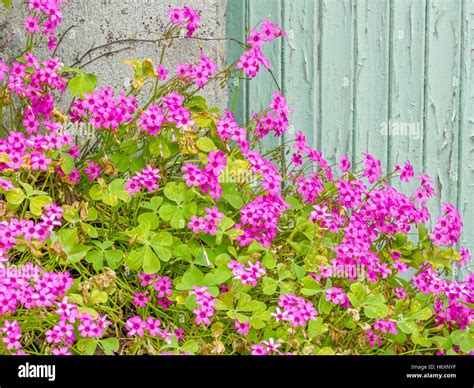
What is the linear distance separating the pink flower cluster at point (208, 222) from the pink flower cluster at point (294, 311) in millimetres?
310

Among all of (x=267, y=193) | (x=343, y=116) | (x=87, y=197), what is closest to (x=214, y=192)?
(x=267, y=193)

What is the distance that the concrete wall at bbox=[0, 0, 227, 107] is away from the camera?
10.6ft

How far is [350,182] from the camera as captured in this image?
296 centimetres

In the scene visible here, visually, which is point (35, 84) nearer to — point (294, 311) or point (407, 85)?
point (294, 311)

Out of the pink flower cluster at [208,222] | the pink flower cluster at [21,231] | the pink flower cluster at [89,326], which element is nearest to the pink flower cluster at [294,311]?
the pink flower cluster at [208,222]

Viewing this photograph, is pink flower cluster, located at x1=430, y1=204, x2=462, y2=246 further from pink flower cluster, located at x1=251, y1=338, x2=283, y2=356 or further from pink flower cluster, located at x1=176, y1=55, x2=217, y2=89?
pink flower cluster, located at x1=176, y1=55, x2=217, y2=89

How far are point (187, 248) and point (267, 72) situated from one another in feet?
3.96

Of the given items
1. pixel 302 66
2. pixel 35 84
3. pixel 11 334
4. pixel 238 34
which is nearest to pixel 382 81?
pixel 302 66

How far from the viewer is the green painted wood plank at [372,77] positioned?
11.7 feet

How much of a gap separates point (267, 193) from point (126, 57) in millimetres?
942

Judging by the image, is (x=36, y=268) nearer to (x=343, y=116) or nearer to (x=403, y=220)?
(x=403, y=220)

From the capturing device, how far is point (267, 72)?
11.4 feet

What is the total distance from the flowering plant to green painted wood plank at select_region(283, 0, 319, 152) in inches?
20.4

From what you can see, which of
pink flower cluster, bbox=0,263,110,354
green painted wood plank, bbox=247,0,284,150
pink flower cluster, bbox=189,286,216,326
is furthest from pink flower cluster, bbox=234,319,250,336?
green painted wood plank, bbox=247,0,284,150
